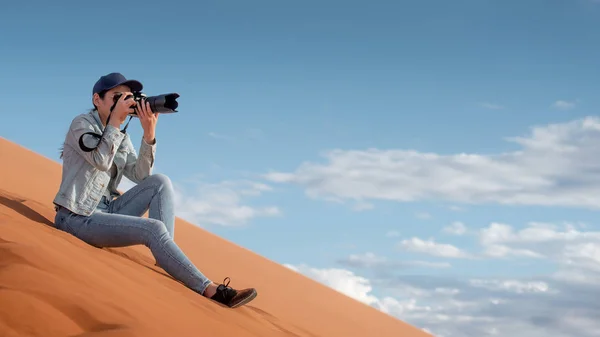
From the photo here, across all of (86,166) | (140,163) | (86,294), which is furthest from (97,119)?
(86,294)

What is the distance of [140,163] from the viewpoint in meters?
5.14

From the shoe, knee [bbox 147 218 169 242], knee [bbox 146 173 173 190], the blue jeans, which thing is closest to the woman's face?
knee [bbox 146 173 173 190]

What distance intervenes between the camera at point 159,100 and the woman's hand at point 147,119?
0.03 m

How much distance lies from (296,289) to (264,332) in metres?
6.09

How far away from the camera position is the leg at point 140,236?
4598 millimetres

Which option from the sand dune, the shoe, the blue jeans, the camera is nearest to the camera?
the sand dune

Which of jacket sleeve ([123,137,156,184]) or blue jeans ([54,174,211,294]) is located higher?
jacket sleeve ([123,137,156,184])

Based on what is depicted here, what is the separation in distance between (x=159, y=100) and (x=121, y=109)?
274 mm

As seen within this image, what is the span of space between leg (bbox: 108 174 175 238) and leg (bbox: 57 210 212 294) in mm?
245

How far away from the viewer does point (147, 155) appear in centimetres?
511

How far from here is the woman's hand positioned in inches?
190

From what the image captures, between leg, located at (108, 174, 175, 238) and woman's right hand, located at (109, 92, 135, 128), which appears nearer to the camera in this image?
woman's right hand, located at (109, 92, 135, 128)

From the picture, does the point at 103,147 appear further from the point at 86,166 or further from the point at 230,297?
the point at 230,297

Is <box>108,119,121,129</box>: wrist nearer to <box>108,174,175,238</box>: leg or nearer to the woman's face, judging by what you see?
the woman's face
